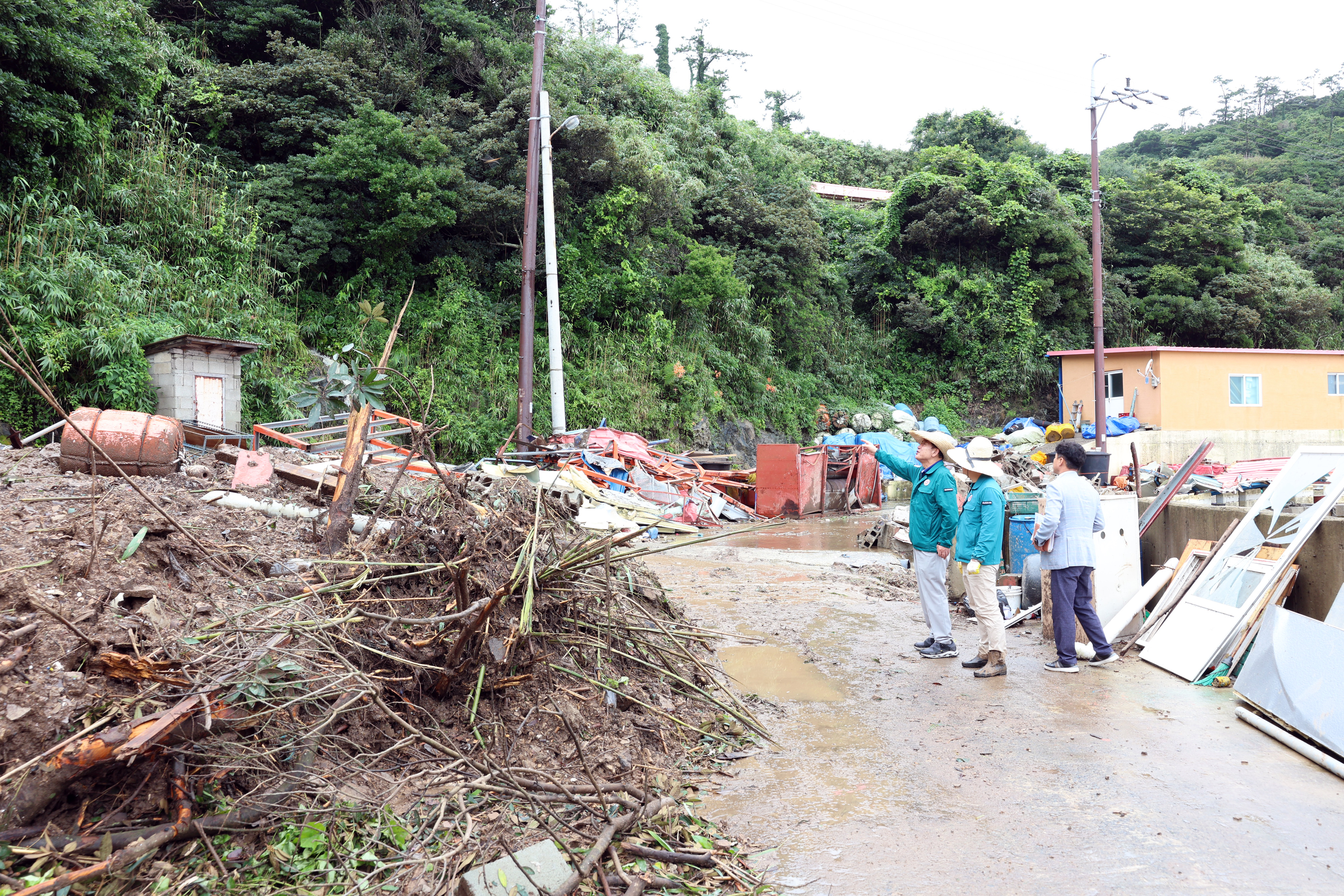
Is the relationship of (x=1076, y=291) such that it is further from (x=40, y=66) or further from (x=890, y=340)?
(x=40, y=66)

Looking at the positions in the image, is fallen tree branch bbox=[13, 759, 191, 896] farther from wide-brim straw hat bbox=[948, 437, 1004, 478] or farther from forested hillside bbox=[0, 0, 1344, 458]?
wide-brim straw hat bbox=[948, 437, 1004, 478]

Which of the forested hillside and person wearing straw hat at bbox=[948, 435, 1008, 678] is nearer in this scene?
person wearing straw hat at bbox=[948, 435, 1008, 678]

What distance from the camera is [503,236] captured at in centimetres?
2000

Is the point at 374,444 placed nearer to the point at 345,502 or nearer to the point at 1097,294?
the point at 345,502

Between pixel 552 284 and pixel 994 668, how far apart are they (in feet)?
39.6

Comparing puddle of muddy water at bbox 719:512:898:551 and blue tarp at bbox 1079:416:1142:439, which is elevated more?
blue tarp at bbox 1079:416:1142:439

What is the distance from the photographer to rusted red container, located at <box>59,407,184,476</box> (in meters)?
6.50

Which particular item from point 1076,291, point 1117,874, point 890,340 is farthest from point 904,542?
point 1076,291

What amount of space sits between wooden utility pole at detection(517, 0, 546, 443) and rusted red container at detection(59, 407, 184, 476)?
7459 millimetres

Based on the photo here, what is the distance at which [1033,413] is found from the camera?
31.8m

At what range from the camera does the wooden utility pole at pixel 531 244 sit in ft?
47.1

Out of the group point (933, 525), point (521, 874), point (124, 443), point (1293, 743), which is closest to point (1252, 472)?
point (933, 525)

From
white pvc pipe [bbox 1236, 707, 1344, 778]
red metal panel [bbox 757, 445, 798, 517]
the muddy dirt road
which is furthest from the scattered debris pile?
red metal panel [bbox 757, 445, 798, 517]

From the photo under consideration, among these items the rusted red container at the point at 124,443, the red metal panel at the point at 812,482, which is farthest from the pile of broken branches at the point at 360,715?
the red metal panel at the point at 812,482
